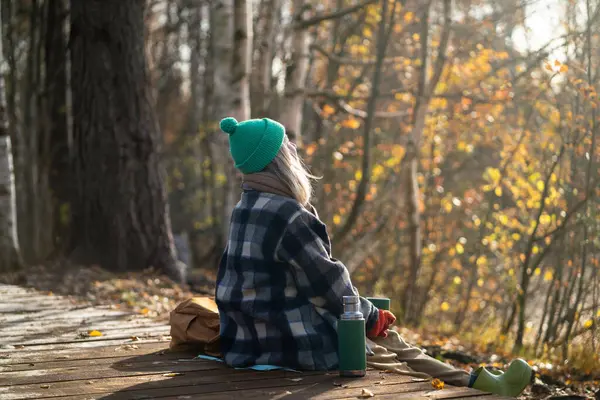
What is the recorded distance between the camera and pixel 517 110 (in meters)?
17.6

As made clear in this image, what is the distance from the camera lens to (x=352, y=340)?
444cm

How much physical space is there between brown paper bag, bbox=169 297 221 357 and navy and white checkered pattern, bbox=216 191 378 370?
0.52m

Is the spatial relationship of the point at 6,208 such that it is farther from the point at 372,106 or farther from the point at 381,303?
the point at 381,303

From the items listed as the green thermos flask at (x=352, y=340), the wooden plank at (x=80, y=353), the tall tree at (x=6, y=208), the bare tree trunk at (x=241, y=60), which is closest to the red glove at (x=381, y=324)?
the green thermos flask at (x=352, y=340)

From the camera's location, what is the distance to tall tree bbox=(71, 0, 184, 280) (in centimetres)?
1041

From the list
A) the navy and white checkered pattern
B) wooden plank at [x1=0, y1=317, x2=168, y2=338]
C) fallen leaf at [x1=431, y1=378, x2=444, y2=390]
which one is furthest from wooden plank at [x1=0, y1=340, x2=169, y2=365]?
fallen leaf at [x1=431, y1=378, x2=444, y2=390]

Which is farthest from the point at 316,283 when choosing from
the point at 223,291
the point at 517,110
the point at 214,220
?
the point at 517,110

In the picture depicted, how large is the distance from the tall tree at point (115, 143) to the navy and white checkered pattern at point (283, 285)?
5822 millimetres

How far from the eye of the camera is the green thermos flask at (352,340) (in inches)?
174

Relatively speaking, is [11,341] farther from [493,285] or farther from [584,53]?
[493,285]

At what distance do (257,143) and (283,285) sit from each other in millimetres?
769

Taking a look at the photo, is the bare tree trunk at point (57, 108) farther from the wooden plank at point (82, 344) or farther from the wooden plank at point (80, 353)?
the wooden plank at point (80, 353)

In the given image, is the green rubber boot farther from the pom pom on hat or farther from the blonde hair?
the pom pom on hat

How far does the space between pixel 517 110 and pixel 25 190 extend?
392 inches
